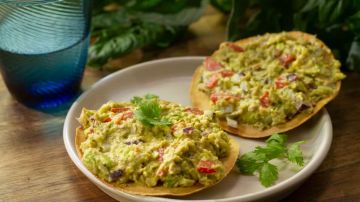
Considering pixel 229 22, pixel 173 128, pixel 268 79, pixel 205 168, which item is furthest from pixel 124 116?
pixel 229 22

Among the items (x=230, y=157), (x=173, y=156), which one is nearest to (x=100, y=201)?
(x=173, y=156)

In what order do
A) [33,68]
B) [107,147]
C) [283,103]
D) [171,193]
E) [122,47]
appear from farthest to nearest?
[122,47]
[33,68]
[283,103]
[107,147]
[171,193]

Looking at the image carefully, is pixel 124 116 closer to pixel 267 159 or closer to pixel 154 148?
pixel 154 148

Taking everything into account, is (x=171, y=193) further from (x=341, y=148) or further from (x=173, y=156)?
(x=341, y=148)

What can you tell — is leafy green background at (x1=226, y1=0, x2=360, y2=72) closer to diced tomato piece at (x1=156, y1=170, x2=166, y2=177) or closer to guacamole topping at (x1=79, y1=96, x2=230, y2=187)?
guacamole topping at (x1=79, y1=96, x2=230, y2=187)

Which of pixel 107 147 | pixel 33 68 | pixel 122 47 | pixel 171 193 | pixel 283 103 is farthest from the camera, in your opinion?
pixel 122 47

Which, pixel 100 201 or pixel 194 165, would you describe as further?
pixel 100 201

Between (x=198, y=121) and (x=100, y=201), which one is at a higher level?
(x=198, y=121)
